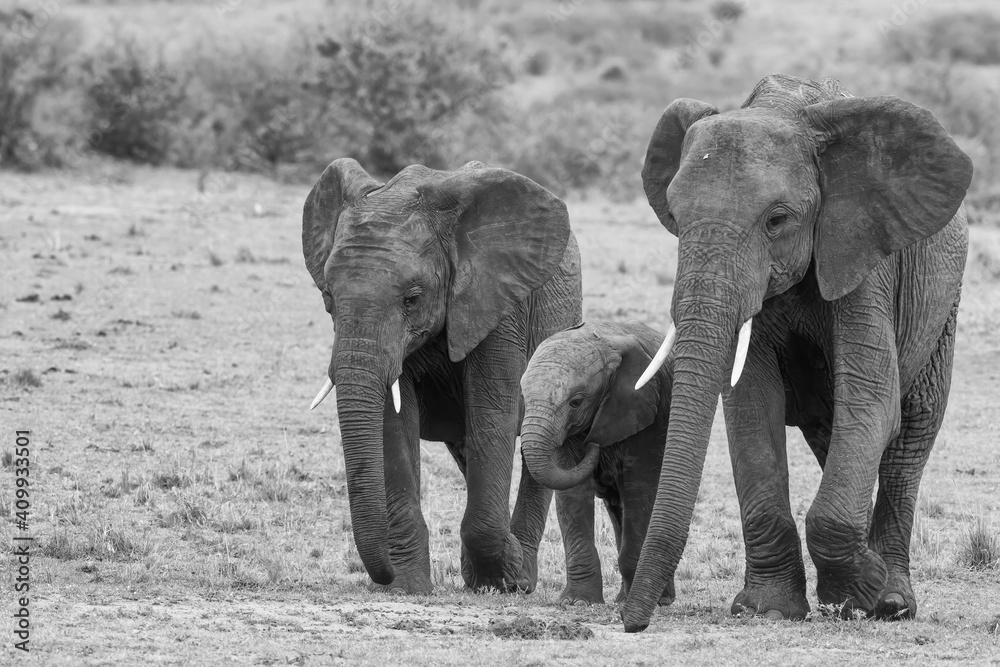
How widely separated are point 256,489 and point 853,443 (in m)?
4.45

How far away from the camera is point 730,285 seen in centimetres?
691

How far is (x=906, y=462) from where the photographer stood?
833 cm

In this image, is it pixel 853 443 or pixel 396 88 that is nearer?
pixel 853 443

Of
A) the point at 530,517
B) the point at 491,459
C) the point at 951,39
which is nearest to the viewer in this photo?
the point at 491,459

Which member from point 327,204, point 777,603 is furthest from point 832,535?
point 327,204

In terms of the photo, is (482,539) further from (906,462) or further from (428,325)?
(906,462)

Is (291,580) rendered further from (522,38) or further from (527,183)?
(522,38)

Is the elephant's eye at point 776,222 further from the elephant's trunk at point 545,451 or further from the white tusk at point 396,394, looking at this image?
the white tusk at point 396,394

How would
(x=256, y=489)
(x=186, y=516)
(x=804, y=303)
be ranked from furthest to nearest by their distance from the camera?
(x=256, y=489), (x=186, y=516), (x=804, y=303)

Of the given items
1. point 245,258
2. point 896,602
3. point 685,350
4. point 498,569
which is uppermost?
point 685,350

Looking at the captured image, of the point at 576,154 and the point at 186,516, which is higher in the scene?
the point at 576,154

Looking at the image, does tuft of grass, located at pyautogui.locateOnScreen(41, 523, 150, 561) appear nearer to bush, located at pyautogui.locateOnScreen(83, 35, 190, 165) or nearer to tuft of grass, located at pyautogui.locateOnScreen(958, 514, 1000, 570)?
tuft of grass, located at pyautogui.locateOnScreen(958, 514, 1000, 570)

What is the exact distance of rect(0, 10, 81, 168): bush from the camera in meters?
24.9

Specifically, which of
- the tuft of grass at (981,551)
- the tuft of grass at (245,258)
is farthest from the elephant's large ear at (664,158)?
the tuft of grass at (245,258)
